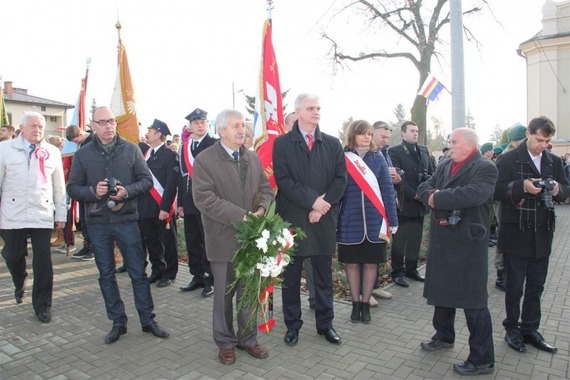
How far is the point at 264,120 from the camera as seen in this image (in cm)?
573

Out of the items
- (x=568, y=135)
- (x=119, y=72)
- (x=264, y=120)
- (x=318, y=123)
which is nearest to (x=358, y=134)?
(x=318, y=123)

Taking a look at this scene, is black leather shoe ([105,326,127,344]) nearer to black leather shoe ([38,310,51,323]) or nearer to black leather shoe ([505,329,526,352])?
black leather shoe ([38,310,51,323])

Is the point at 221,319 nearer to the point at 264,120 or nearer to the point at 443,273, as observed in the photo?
the point at 443,273

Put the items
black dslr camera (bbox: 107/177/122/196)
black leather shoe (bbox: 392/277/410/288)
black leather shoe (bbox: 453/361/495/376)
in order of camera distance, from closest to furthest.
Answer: black leather shoe (bbox: 453/361/495/376) < black dslr camera (bbox: 107/177/122/196) < black leather shoe (bbox: 392/277/410/288)

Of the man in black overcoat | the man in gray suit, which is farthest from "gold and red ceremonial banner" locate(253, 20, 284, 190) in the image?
the man in gray suit

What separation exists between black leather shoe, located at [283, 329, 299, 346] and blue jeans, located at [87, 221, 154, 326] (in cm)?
144

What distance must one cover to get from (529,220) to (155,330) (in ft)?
12.6

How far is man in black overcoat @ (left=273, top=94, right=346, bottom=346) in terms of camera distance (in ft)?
15.1

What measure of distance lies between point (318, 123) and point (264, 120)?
3.83ft

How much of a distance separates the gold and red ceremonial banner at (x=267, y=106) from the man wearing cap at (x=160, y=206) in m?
1.67

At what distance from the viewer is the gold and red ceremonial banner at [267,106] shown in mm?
5715

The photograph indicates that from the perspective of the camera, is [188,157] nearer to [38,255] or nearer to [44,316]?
[38,255]

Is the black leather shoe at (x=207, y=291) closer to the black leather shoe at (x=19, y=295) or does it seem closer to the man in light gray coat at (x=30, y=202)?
the man in light gray coat at (x=30, y=202)

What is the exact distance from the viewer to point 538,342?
434cm
